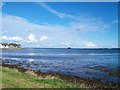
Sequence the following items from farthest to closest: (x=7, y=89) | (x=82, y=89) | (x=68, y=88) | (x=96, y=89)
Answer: (x=96, y=89) → (x=82, y=89) → (x=68, y=88) → (x=7, y=89)

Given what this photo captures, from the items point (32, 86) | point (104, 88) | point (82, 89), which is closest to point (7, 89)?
point (32, 86)

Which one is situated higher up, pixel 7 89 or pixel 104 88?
pixel 7 89

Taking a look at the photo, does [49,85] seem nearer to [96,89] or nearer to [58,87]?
[58,87]

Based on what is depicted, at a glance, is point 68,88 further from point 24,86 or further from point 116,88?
point 116,88

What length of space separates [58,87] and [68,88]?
0.88 meters

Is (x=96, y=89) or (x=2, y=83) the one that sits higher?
(x=2, y=83)

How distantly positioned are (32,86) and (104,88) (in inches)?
392

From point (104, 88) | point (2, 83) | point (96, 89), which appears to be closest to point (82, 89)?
point (96, 89)

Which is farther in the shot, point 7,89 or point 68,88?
point 68,88

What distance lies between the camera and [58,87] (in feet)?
68.2

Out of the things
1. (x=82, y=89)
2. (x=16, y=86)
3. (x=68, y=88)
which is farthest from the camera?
(x=82, y=89)

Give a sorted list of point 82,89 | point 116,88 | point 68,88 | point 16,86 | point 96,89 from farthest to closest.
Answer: point 116,88 → point 96,89 → point 82,89 → point 68,88 → point 16,86

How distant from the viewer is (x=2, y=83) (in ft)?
65.3

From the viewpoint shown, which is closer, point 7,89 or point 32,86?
point 7,89
